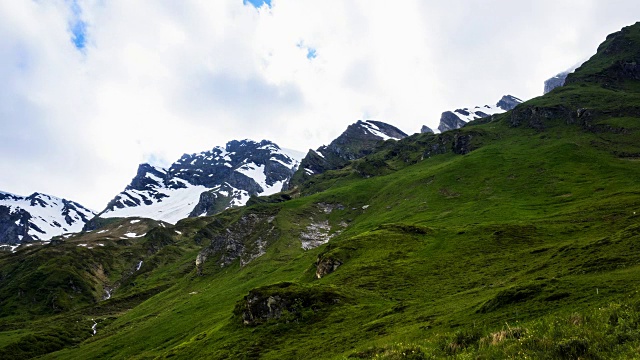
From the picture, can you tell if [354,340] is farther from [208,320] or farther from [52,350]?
[52,350]

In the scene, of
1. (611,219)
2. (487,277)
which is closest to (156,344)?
(487,277)

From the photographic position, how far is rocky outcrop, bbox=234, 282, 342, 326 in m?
65.4

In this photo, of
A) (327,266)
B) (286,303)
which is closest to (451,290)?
(286,303)

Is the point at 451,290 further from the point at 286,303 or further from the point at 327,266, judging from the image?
the point at 327,266

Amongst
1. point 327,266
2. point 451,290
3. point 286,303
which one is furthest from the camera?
point 327,266

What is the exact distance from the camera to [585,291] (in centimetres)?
3581

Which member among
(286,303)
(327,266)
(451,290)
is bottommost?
(451,290)

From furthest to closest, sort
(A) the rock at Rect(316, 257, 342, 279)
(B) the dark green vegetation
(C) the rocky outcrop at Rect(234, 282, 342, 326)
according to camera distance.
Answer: (A) the rock at Rect(316, 257, 342, 279) < (C) the rocky outcrop at Rect(234, 282, 342, 326) < (B) the dark green vegetation

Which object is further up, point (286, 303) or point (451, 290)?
point (286, 303)

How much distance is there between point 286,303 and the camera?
67562 millimetres

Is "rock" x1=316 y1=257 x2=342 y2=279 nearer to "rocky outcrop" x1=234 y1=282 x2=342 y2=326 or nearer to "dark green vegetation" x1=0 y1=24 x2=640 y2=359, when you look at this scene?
"dark green vegetation" x1=0 y1=24 x2=640 y2=359


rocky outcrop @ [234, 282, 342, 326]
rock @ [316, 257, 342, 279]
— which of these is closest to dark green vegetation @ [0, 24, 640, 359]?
rocky outcrop @ [234, 282, 342, 326]

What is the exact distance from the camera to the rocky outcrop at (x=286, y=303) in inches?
2574

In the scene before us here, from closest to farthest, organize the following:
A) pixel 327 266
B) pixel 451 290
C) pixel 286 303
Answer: pixel 451 290 → pixel 286 303 → pixel 327 266
